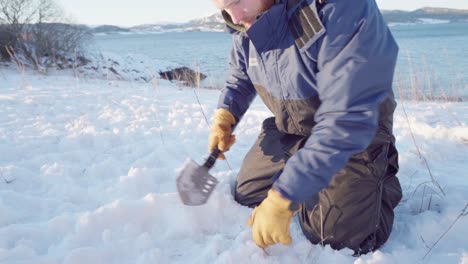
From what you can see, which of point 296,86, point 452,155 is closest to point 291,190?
point 296,86

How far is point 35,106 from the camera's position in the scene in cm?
391

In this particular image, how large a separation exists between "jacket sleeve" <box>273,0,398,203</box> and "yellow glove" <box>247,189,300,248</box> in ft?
0.14

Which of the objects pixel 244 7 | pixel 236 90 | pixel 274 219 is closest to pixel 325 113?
pixel 274 219

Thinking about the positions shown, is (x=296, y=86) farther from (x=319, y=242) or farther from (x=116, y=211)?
(x=116, y=211)

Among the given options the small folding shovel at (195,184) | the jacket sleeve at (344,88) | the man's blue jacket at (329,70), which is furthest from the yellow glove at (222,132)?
the jacket sleeve at (344,88)

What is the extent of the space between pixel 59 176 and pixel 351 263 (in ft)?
5.71

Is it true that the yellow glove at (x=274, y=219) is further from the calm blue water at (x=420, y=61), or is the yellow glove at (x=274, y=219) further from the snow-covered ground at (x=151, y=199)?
the calm blue water at (x=420, y=61)

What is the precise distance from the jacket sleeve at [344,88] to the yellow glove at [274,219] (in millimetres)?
44

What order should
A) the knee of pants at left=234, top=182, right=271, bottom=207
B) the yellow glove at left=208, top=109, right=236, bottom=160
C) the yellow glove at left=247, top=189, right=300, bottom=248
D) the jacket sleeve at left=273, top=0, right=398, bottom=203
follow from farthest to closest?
the yellow glove at left=208, top=109, right=236, bottom=160, the knee of pants at left=234, top=182, right=271, bottom=207, the yellow glove at left=247, top=189, right=300, bottom=248, the jacket sleeve at left=273, top=0, right=398, bottom=203

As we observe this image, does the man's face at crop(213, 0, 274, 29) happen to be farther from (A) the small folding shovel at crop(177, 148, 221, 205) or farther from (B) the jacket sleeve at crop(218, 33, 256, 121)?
(A) the small folding shovel at crop(177, 148, 221, 205)

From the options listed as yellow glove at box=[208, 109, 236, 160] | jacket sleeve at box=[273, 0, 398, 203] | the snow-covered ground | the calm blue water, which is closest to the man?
jacket sleeve at box=[273, 0, 398, 203]

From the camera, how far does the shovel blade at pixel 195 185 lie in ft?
5.88

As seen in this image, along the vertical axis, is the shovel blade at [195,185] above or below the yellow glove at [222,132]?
below

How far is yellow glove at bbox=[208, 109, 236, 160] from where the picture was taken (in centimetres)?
209
